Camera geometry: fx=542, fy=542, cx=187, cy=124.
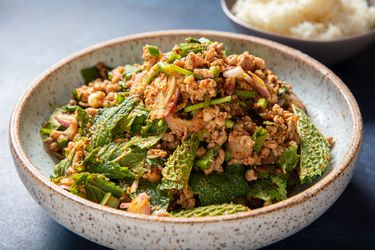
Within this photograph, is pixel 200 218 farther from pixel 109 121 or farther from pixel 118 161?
pixel 109 121

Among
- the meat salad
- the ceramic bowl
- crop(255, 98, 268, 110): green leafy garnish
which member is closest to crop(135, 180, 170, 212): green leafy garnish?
the meat salad

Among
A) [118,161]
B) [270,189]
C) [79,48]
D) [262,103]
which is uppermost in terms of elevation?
[262,103]

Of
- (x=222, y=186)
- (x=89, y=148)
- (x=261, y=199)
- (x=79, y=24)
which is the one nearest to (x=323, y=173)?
(x=261, y=199)

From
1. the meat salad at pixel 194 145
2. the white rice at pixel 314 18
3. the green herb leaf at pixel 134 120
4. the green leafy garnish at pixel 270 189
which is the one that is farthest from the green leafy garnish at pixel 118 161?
the white rice at pixel 314 18

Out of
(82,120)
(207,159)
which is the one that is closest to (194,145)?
(207,159)

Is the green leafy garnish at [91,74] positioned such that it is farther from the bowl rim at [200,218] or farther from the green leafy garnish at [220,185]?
the green leafy garnish at [220,185]

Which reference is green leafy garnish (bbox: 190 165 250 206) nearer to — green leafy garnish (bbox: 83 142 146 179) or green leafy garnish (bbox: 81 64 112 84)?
green leafy garnish (bbox: 83 142 146 179)
